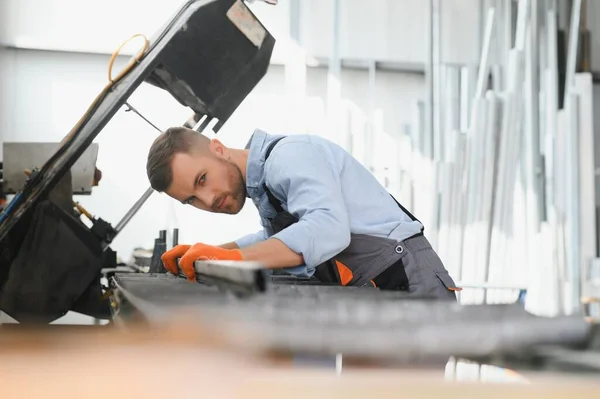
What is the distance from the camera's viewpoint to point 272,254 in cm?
156

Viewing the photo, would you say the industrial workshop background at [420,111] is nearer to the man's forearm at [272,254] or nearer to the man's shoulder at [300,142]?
the man's shoulder at [300,142]

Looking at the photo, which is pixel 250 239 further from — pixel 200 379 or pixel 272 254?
pixel 200 379

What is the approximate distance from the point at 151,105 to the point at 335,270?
187 inches

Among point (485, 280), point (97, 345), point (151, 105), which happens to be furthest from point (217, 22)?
point (151, 105)

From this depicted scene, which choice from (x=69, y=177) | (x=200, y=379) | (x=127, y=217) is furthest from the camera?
(x=127, y=217)

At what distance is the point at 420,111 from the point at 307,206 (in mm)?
4682

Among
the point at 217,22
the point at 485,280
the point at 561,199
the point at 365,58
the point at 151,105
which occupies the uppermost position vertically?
the point at 365,58

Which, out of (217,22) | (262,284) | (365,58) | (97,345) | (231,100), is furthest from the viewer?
(365,58)

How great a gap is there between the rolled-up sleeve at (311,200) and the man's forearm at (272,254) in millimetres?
15

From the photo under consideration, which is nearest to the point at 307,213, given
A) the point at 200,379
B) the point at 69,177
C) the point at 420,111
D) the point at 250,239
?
the point at 250,239

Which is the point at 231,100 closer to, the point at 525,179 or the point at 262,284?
the point at 262,284

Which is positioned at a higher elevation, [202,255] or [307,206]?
[307,206]

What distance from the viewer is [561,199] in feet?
16.8

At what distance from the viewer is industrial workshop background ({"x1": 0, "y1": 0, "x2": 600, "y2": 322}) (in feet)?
15.8
